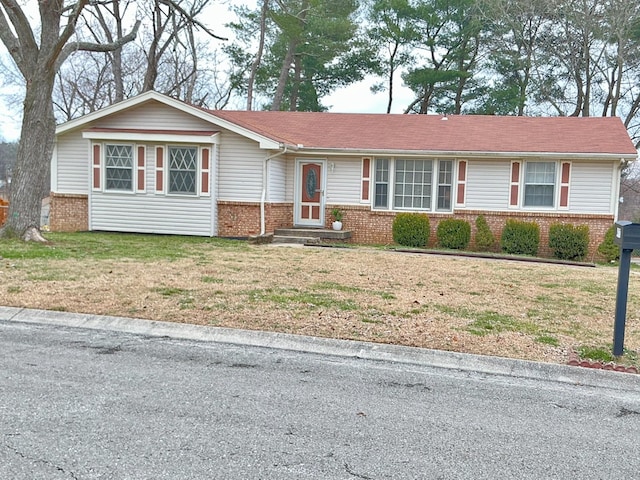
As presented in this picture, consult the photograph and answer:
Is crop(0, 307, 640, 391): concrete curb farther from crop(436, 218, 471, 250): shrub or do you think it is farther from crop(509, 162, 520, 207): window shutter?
crop(509, 162, 520, 207): window shutter

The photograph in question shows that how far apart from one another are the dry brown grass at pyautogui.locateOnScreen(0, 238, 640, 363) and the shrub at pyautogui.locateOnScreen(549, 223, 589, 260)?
167 inches

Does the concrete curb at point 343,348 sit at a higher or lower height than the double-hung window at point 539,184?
lower

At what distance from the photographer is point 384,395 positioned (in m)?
4.17

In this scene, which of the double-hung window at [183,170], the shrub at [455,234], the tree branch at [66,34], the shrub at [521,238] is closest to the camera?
the tree branch at [66,34]

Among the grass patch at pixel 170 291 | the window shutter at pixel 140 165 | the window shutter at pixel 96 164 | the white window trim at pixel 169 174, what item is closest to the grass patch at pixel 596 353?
the grass patch at pixel 170 291

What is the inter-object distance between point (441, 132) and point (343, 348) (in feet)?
45.6

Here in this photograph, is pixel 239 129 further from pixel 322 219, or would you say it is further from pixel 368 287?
pixel 368 287

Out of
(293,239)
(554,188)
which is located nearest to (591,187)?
(554,188)

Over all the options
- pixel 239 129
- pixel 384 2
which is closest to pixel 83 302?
pixel 239 129

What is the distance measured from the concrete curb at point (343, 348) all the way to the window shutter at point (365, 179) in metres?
11.4

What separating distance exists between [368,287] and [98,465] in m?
5.65

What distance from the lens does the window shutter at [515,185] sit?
52.3ft

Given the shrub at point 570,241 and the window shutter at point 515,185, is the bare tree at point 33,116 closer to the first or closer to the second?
the window shutter at point 515,185

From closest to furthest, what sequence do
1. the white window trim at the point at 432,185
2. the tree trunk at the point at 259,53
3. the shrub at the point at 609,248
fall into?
the shrub at the point at 609,248 < the white window trim at the point at 432,185 < the tree trunk at the point at 259,53
